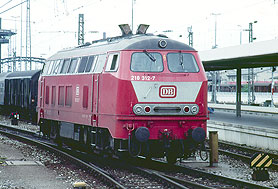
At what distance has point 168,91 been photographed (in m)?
12.8

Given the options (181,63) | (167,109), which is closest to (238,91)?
(181,63)

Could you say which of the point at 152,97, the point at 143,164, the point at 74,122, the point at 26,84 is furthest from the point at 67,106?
the point at 26,84

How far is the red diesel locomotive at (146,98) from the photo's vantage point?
12.5m

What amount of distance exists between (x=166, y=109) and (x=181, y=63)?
1.46 metres

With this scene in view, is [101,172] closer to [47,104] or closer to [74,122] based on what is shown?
[74,122]

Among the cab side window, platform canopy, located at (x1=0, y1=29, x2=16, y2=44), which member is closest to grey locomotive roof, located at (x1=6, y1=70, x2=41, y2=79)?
the cab side window

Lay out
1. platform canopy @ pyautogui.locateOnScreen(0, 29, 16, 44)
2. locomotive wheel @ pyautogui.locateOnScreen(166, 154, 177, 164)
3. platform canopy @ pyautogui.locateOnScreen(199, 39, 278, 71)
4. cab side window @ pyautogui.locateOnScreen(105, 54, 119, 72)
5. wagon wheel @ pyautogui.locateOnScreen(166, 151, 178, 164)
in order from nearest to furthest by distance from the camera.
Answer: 1. cab side window @ pyautogui.locateOnScreen(105, 54, 119, 72)
2. wagon wheel @ pyautogui.locateOnScreen(166, 151, 178, 164)
3. locomotive wheel @ pyautogui.locateOnScreen(166, 154, 177, 164)
4. platform canopy @ pyautogui.locateOnScreen(199, 39, 278, 71)
5. platform canopy @ pyautogui.locateOnScreen(0, 29, 16, 44)

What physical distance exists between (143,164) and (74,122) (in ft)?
8.98

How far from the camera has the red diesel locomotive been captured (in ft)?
41.1

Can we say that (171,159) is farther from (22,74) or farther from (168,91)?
(22,74)

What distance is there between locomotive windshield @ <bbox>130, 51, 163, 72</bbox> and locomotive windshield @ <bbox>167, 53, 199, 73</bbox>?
0.31m

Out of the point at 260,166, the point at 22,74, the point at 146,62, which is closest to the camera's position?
the point at 260,166

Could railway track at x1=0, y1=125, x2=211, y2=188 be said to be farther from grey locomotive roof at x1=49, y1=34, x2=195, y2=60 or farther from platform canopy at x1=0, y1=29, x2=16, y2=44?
platform canopy at x1=0, y1=29, x2=16, y2=44

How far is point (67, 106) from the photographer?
1611 centimetres
